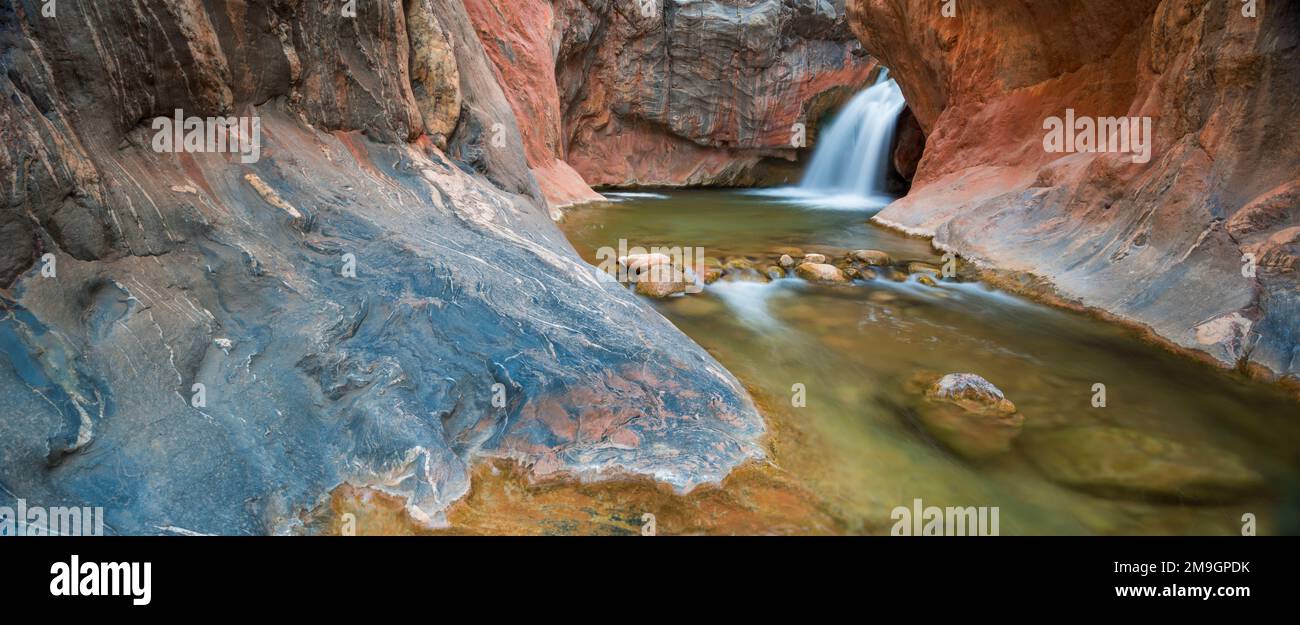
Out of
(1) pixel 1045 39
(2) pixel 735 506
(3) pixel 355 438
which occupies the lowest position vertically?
(2) pixel 735 506

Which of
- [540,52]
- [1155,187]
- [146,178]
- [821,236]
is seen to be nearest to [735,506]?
[146,178]

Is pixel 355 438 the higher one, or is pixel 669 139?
pixel 669 139

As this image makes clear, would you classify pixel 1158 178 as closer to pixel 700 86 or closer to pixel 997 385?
pixel 997 385

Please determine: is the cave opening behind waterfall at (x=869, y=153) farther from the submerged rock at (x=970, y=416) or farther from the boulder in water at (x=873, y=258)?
the submerged rock at (x=970, y=416)

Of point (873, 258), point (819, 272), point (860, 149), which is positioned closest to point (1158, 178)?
point (873, 258)

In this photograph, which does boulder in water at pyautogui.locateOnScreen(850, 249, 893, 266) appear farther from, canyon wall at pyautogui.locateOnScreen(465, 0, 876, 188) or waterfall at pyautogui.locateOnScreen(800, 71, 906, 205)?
canyon wall at pyautogui.locateOnScreen(465, 0, 876, 188)

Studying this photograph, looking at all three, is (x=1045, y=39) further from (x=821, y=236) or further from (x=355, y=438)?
(x=355, y=438)

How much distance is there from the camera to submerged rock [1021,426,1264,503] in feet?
11.6

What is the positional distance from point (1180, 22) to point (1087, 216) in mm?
2059

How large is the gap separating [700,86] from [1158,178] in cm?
1851

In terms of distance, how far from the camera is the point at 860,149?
21.0 metres

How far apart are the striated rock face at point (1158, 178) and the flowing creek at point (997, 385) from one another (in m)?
0.54

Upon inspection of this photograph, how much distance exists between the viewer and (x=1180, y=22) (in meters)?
6.93

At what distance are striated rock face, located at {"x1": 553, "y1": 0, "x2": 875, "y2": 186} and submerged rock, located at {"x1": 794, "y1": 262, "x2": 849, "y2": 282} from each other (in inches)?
592
